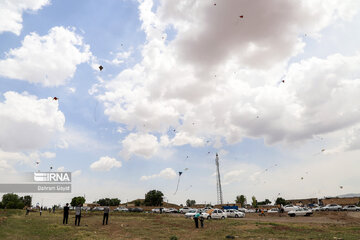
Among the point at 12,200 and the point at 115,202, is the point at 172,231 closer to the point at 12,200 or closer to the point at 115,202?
the point at 115,202

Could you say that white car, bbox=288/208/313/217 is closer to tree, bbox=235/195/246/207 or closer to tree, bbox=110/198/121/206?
tree, bbox=235/195/246/207

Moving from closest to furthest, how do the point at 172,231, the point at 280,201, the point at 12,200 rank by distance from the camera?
1. the point at 172,231
2. the point at 280,201
3. the point at 12,200

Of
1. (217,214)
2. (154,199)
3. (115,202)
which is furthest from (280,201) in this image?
(115,202)

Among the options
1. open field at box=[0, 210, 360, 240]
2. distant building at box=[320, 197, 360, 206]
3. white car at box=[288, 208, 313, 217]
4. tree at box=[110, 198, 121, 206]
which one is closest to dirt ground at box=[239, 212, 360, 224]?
white car at box=[288, 208, 313, 217]

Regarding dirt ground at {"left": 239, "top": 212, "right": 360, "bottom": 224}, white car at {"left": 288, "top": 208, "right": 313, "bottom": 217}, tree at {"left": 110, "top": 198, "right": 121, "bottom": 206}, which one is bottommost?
dirt ground at {"left": 239, "top": 212, "right": 360, "bottom": 224}

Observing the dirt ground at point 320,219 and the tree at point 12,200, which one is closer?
the dirt ground at point 320,219

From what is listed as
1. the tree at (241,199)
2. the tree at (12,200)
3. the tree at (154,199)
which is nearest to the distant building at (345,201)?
the tree at (241,199)

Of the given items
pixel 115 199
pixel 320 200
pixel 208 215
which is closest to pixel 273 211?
pixel 208 215

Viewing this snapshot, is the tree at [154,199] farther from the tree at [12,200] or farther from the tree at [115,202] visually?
the tree at [12,200]

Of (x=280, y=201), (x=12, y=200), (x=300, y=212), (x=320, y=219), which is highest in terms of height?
(x=12, y=200)

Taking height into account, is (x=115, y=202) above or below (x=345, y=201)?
above

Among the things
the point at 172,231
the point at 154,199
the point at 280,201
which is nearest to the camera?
the point at 172,231

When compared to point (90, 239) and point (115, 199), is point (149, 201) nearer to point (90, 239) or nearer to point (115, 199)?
point (115, 199)

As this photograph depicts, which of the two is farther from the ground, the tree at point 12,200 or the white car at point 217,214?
the tree at point 12,200
